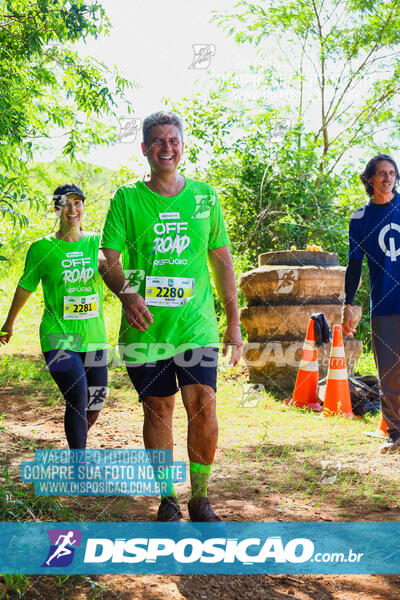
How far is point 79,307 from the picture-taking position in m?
4.12

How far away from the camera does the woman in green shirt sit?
401 centimetres

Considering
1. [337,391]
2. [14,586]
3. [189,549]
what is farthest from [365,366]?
[14,586]

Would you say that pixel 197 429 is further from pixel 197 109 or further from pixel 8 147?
pixel 197 109

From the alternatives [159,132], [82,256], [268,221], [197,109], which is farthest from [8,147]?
[197,109]

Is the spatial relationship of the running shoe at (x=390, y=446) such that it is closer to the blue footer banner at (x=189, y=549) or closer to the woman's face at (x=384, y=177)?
the blue footer banner at (x=189, y=549)

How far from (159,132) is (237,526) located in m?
2.10

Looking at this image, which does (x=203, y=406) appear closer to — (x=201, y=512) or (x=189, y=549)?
(x=201, y=512)

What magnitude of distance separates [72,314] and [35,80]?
5.13 metres

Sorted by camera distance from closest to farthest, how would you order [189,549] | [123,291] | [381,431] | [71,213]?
[189,549], [123,291], [71,213], [381,431]

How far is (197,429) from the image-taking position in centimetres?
313

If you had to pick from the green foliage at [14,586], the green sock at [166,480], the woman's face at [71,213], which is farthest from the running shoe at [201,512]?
the woman's face at [71,213]

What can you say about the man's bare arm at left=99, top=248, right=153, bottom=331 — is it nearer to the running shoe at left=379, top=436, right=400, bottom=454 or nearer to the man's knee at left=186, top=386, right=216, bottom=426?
the man's knee at left=186, top=386, right=216, bottom=426

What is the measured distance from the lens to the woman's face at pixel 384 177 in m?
4.71

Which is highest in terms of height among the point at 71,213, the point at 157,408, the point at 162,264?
the point at 71,213
